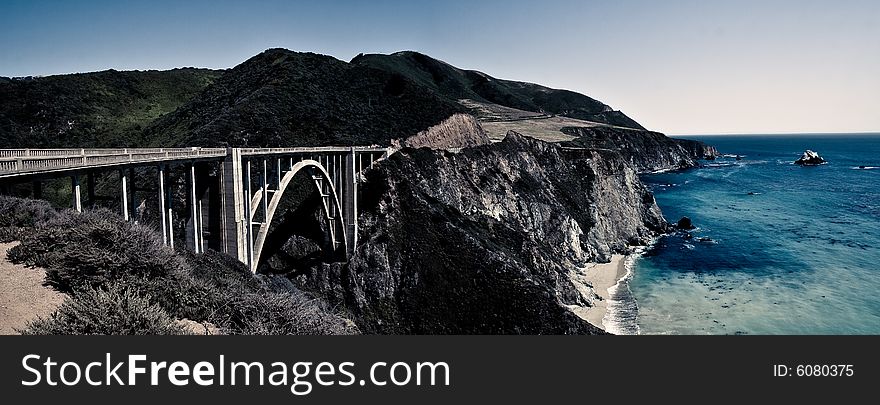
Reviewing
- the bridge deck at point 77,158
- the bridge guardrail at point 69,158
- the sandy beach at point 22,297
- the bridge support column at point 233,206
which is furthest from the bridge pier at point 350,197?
the sandy beach at point 22,297

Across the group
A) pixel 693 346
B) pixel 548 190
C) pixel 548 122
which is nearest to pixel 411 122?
pixel 548 190

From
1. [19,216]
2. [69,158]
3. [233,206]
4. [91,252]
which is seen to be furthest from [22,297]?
[233,206]

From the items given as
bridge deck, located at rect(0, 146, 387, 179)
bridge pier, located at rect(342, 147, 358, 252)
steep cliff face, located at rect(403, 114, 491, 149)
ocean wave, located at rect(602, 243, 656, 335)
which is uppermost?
steep cliff face, located at rect(403, 114, 491, 149)

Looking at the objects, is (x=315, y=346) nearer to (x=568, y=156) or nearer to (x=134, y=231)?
(x=134, y=231)

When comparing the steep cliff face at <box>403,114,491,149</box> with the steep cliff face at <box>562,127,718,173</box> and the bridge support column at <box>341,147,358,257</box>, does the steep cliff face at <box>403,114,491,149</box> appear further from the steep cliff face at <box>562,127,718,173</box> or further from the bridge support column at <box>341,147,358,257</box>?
the steep cliff face at <box>562,127,718,173</box>

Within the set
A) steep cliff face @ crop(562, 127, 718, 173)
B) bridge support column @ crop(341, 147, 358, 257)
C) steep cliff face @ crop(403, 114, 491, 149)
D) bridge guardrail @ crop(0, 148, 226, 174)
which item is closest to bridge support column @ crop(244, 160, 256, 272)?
bridge guardrail @ crop(0, 148, 226, 174)

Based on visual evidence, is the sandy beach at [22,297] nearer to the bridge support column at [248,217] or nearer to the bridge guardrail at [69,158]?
the bridge guardrail at [69,158]

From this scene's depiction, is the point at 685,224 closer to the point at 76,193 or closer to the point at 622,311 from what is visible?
the point at 622,311
